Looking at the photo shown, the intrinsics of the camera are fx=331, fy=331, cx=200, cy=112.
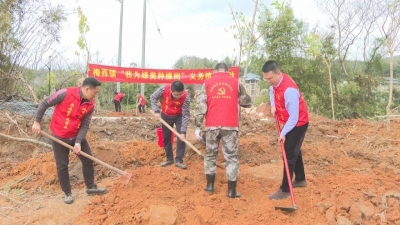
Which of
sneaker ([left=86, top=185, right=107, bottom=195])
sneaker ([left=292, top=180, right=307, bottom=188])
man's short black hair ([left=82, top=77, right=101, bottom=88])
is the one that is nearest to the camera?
man's short black hair ([left=82, top=77, right=101, bottom=88])

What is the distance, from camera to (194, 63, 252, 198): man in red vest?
359cm

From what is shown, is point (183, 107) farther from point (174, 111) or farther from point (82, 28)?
point (82, 28)

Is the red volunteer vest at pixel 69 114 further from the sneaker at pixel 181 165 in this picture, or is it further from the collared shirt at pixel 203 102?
the sneaker at pixel 181 165

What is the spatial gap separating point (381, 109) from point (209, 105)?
57.0 ft

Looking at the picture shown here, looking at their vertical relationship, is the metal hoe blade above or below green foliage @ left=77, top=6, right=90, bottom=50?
below

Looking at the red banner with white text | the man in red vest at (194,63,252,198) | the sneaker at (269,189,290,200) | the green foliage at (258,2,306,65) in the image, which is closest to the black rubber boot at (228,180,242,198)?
the man in red vest at (194,63,252,198)

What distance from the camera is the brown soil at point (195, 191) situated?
10.4ft

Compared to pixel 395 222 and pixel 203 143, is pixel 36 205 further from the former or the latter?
pixel 395 222

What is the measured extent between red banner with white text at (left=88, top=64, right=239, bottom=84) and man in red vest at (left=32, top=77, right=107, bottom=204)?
24.8 ft

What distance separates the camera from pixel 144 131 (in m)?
9.01

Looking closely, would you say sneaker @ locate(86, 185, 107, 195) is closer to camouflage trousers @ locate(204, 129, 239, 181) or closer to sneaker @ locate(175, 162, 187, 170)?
sneaker @ locate(175, 162, 187, 170)

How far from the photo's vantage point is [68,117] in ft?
11.7

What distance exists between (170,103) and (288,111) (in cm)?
188

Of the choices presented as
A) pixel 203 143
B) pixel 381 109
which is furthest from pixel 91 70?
pixel 381 109
